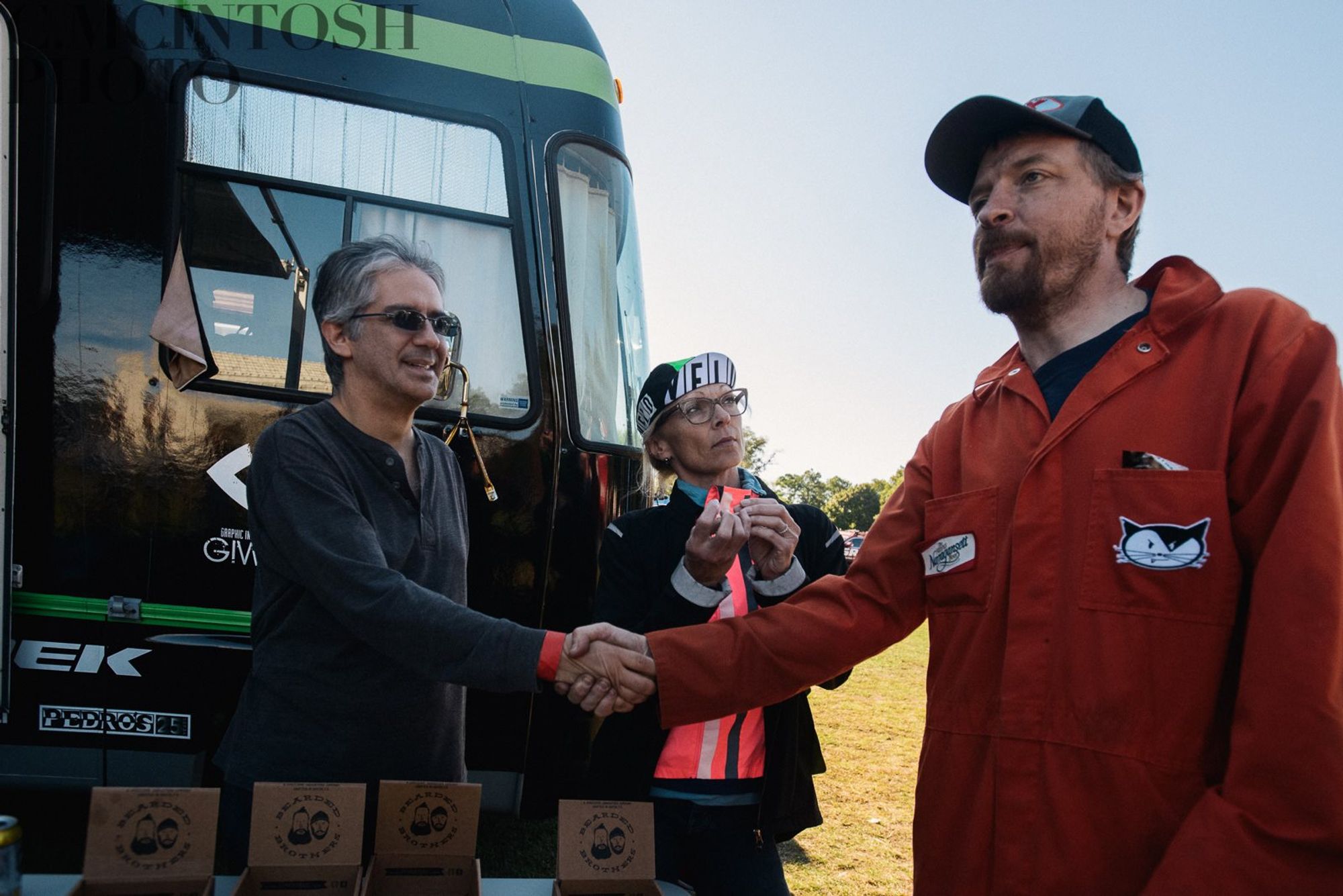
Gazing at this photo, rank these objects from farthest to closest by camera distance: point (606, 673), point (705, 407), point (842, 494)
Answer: point (842, 494)
point (705, 407)
point (606, 673)

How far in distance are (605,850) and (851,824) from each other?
13.1 feet

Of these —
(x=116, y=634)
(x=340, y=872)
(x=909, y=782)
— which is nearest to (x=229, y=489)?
(x=116, y=634)

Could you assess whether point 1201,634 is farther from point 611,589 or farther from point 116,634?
point 116,634

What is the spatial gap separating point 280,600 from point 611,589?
3.07 ft

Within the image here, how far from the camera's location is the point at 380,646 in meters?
1.96

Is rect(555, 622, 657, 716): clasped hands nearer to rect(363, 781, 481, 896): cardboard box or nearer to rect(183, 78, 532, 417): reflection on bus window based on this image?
rect(363, 781, 481, 896): cardboard box

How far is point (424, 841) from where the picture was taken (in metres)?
1.53

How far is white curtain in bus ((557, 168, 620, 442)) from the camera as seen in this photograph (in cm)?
372

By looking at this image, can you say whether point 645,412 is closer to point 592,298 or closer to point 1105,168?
point 592,298

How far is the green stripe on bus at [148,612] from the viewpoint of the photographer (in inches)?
124

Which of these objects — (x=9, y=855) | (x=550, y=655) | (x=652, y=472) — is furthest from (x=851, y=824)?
(x=9, y=855)

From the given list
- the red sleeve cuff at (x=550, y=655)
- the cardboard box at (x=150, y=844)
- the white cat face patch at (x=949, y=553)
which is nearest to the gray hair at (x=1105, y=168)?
the white cat face patch at (x=949, y=553)

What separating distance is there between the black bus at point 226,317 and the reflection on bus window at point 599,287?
2 cm

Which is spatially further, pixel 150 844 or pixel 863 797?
pixel 863 797
